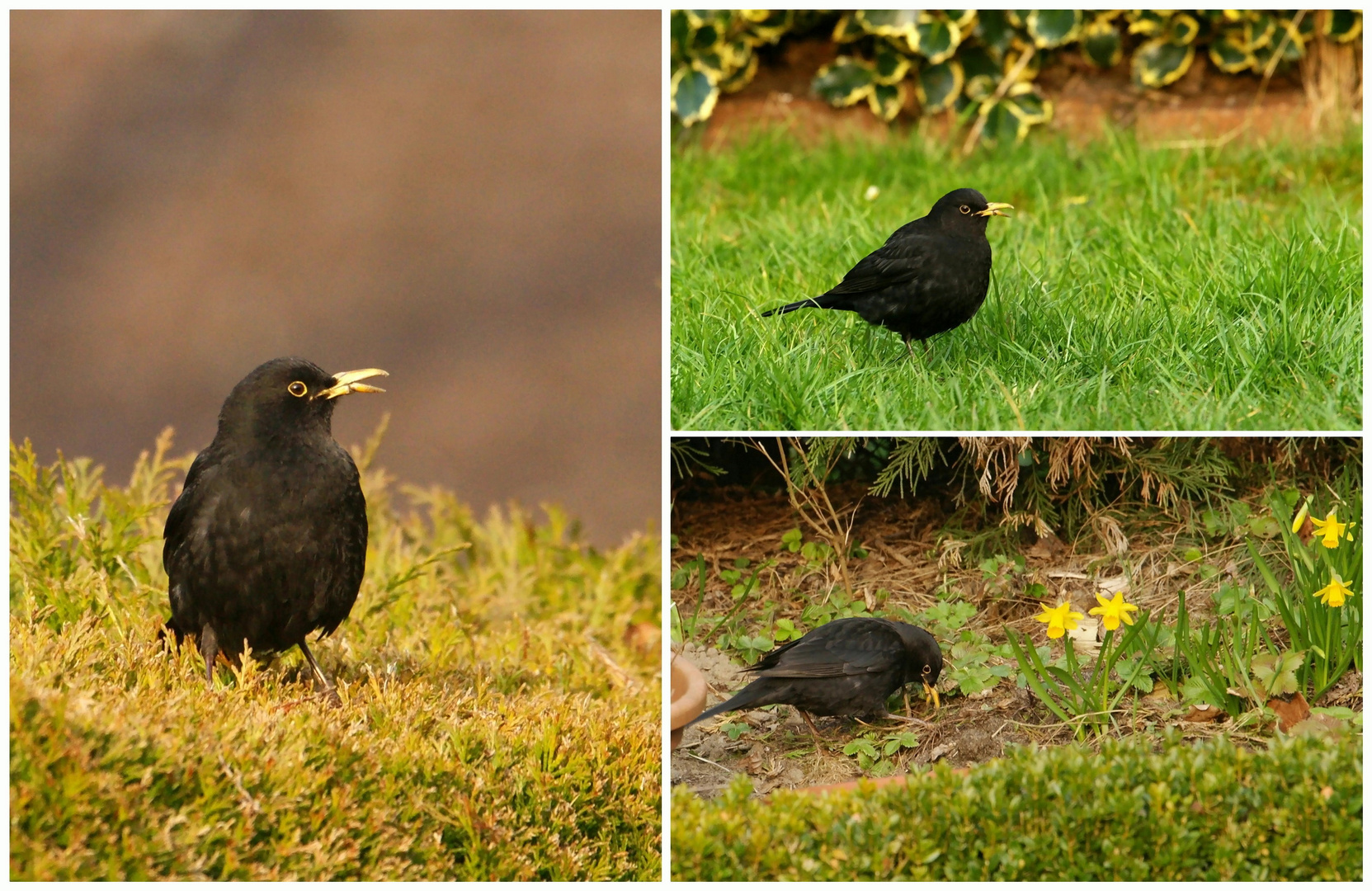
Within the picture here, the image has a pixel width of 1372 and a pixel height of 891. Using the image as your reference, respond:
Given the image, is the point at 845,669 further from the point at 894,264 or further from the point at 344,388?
the point at 344,388

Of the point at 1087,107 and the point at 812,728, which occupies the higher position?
the point at 1087,107

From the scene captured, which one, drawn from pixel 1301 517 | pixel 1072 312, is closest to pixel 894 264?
pixel 1072 312

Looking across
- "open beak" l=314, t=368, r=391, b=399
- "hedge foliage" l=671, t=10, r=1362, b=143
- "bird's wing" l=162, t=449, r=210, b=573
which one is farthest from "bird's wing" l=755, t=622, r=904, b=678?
→ "hedge foliage" l=671, t=10, r=1362, b=143

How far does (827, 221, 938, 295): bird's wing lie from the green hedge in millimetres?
1476

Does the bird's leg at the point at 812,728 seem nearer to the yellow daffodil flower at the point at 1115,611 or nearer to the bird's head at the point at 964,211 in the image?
the yellow daffodil flower at the point at 1115,611

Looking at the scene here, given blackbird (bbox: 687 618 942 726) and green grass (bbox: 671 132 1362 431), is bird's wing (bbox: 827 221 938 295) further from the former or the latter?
blackbird (bbox: 687 618 942 726)

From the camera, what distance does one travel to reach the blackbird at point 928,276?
340cm

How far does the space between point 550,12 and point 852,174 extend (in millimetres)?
3242

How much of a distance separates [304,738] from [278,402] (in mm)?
990

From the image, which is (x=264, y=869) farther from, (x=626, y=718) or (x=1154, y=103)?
(x=1154, y=103)

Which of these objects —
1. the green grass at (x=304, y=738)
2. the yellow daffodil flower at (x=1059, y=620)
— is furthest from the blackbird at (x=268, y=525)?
the yellow daffodil flower at (x=1059, y=620)

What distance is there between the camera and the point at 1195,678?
3305 millimetres

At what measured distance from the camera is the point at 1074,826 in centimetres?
277

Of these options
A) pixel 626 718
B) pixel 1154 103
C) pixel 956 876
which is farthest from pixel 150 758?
pixel 1154 103
